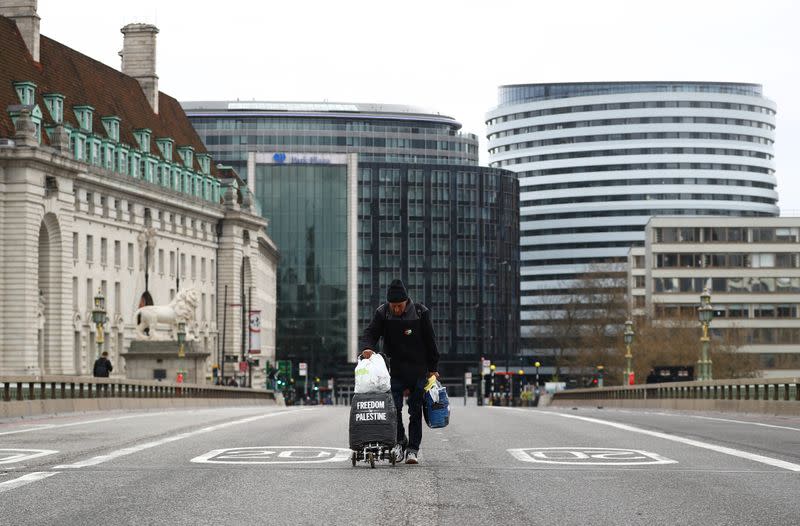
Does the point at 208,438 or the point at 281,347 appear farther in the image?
the point at 281,347

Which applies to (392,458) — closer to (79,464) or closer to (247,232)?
(79,464)

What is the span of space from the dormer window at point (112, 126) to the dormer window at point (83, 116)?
3716 mm

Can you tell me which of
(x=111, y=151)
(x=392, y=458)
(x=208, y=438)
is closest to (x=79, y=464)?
(x=392, y=458)

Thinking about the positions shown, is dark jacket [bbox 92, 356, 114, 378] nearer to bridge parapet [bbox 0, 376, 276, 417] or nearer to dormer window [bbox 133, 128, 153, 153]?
bridge parapet [bbox 0, 376, 276, 417]

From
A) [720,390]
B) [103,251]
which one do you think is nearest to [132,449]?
[720,390]

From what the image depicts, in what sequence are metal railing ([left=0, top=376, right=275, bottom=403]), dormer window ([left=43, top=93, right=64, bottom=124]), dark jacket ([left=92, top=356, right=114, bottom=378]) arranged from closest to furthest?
metal railing ([left=0, top=376, right=275, bottom=403])
dark jacket ([left=92, top=356, right=114, bottom=378])
dormer window ([left=43, top=93, right=64, bottom=124])

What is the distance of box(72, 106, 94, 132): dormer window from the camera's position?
96381 mm

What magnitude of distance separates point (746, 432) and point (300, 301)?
14065cm

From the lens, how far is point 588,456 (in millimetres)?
17078

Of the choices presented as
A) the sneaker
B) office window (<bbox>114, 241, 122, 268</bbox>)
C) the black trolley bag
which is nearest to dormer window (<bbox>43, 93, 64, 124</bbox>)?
office window (<bbox>114, 241, 122, 268</bbox>)

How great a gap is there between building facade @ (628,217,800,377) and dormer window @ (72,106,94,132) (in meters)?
61.1

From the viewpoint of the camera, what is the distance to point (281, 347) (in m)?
163

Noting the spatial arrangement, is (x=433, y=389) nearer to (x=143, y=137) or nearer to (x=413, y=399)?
(x=413, y=399)

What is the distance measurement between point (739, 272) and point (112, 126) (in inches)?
2501
